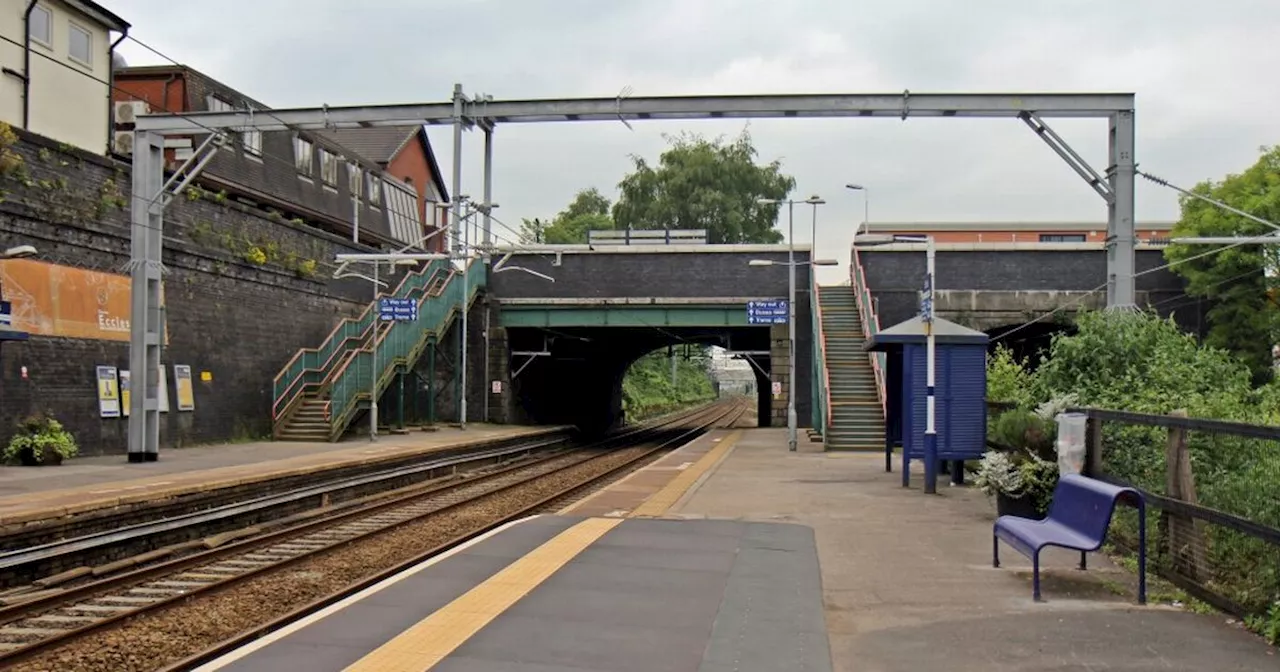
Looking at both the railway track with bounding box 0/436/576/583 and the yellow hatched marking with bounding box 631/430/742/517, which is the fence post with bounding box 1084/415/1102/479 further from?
the railway track with bounding box 0/436/576/583

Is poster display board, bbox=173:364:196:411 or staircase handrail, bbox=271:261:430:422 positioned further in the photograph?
staircase handrail, bbox=271:261:430:422

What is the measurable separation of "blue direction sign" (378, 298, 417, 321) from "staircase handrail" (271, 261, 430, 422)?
46 centimetres

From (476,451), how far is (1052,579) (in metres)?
22.7

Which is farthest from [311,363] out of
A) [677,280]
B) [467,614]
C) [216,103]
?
[467,614]

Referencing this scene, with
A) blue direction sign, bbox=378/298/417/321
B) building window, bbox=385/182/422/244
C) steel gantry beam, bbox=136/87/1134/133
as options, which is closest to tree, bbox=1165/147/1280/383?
steel gantry beam, bbox=136/87/1134/133

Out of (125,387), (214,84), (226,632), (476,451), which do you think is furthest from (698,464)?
(214,84)

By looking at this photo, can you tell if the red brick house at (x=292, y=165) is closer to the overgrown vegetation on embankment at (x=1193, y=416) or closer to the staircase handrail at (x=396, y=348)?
the staircase handrail at (x=396, y=348)

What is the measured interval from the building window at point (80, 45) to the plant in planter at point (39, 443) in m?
13.1

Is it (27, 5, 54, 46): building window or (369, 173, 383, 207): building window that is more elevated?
(27, 5, 54, 46): building window

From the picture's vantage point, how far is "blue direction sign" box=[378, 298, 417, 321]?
1178 inches

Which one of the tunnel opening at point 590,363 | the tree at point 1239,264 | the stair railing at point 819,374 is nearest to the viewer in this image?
the stair railing at point 819,374

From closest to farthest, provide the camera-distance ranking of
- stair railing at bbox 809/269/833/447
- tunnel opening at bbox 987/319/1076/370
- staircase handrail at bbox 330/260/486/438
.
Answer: stair railing at bbox 809/269/833/447, staircase handrail at bbox 330/260/486/438, tunnel opening at bbox 987/319/1076/370

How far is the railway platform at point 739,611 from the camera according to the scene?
19.2 ft

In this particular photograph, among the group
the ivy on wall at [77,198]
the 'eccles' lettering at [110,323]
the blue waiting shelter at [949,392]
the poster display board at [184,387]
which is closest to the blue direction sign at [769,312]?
the ivy on wall at [77,198]
